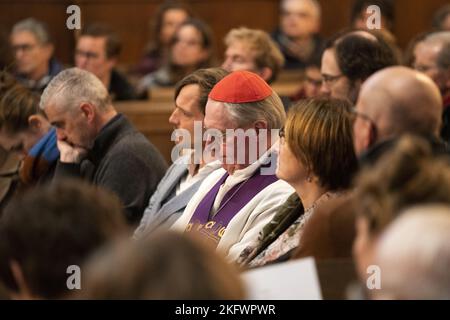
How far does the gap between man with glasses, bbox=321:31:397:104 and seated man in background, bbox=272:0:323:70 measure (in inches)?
136

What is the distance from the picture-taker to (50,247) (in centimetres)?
214

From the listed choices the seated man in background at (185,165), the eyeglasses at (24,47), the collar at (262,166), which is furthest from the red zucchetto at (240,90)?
the eyeglasses at (24,47)

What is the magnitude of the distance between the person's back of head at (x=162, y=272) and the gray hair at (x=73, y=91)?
284 cm

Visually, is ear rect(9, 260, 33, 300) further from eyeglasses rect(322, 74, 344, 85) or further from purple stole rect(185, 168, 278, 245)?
eyeglasses rect(322, 74, 344, 85)

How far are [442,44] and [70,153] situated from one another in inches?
72.9

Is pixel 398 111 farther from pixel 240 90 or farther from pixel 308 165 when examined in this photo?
pixel 240 90

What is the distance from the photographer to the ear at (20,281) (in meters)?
2.18

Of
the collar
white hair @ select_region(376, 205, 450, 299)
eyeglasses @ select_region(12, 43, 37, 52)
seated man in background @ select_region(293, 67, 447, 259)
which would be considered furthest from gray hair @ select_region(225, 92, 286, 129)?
eyeglasses @ select_region(12, 43, 37, 52)

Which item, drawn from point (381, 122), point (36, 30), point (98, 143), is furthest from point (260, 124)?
point (36, 30)

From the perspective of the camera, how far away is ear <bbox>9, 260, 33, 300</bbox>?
2.18m

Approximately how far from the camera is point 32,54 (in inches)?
275
